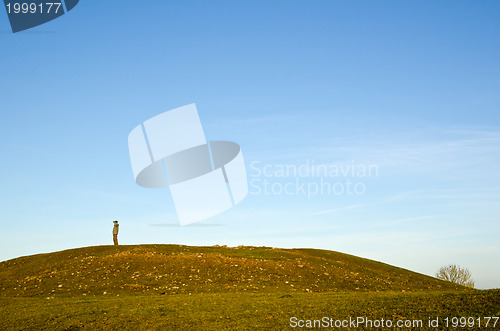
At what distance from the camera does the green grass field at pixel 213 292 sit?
19188 millimetres

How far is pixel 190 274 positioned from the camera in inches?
1388

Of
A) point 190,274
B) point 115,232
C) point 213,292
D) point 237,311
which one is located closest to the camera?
point 237,311

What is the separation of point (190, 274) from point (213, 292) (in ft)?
18.3

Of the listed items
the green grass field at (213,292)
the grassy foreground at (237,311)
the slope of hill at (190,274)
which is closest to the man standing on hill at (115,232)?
the green grass field at (213,292)

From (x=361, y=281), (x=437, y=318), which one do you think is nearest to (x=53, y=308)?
(x=437, y=318)

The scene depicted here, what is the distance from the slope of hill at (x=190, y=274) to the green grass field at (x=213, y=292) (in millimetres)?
93

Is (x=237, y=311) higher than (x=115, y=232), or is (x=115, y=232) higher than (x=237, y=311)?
(x=115, y=232)

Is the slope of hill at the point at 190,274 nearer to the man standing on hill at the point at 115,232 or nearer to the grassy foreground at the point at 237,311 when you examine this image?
the man standing on hill at the point at 115,232

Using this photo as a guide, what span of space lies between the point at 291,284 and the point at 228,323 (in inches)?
585

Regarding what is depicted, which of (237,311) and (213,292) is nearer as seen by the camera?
(237,311)

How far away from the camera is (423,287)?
4116cm

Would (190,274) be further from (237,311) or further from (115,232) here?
(115,232)

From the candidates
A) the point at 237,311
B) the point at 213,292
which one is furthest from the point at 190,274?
the point at 237,311

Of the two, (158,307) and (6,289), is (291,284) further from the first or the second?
(6,289)
